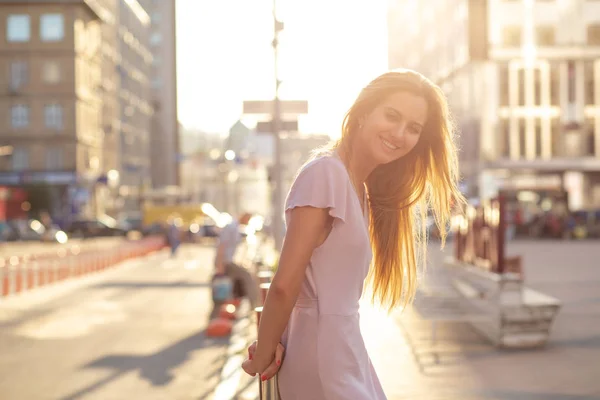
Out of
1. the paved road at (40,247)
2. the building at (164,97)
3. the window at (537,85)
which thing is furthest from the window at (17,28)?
A: the building at (164,97)

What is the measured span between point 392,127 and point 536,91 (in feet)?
229

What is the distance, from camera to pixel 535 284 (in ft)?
79.8

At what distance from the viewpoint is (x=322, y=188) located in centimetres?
305

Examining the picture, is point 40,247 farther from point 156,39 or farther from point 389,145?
point 156,39

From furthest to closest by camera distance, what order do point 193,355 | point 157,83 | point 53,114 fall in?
point 157,83 < point 53,114 < point 193,355

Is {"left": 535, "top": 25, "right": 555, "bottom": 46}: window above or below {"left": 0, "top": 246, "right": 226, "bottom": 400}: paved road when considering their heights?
above

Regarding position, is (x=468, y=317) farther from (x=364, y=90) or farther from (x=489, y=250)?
(x=364, y=90)

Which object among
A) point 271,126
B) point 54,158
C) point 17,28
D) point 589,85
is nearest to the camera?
point 271,126

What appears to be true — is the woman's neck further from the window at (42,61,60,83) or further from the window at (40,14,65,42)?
A: the window at (40,14,65,42)

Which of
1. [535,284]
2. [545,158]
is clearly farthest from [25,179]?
[535,284]

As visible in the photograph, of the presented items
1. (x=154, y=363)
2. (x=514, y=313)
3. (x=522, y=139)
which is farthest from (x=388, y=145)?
(x=522, y=139)

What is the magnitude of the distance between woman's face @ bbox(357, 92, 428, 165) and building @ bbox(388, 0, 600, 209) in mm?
67508

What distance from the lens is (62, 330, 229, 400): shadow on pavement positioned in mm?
10602

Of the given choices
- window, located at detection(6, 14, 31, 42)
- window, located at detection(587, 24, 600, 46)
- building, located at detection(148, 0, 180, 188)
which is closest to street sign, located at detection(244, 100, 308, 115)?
window, located at detection(587, 24, 600, 46)
